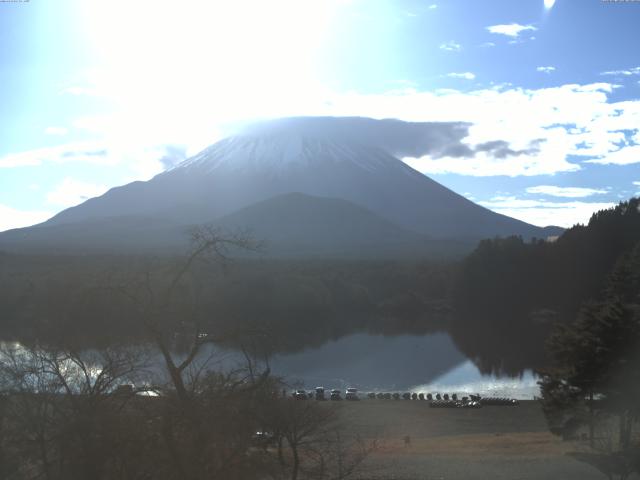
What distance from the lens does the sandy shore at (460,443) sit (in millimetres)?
11359

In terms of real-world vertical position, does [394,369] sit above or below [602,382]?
below

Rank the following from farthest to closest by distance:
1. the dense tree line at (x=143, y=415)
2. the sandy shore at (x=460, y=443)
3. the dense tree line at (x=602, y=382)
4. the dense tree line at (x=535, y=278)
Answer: the dense tree line at (x=535, y=278), the sandy shore at (x=460, y=443), the dense tree line at (x=602, y=382), the dense tree line at (x=143, y=415)

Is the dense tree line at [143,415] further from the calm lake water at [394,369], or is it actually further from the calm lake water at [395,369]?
the calm lake water at [395,369]

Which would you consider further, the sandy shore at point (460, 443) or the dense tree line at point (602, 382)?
the sandy shore at point (460, 443)

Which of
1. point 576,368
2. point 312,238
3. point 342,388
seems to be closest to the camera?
point 576,368

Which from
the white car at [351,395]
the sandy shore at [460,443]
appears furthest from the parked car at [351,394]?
the sandy shore at [460,443]

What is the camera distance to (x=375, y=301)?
178 ft

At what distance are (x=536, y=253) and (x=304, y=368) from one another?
32445 mm

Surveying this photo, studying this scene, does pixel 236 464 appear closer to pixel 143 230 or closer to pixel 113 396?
pixel 113 396

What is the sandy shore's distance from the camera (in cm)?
1136

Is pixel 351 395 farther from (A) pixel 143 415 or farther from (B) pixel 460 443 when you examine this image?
(A) pixel 143 415

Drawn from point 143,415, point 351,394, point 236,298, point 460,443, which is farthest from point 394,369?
point 143,415

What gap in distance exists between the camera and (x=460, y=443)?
50.2 ft

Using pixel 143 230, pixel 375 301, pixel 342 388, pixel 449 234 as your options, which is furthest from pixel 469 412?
pixel 449 234
